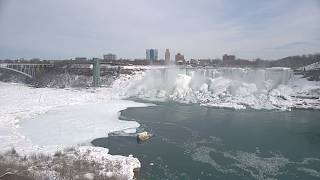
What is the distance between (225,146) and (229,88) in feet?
81.4

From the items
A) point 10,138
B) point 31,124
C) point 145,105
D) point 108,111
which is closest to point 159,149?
point 10,138

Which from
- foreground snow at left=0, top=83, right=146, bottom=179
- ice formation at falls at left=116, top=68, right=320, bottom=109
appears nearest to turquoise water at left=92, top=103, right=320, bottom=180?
foreground snow at left=0, top=83, right=146, bottom=179

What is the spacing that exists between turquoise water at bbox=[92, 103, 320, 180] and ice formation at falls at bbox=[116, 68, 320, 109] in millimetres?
7360

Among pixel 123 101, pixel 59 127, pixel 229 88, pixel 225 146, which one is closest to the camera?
pixel 225 146

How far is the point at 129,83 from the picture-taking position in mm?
50406

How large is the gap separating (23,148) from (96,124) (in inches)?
283

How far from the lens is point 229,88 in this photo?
1665 inches

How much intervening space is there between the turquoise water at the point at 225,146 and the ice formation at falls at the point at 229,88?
7360 mm

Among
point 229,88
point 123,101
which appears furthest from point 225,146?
point 229,88

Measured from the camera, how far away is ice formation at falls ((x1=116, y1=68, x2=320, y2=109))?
119 ft

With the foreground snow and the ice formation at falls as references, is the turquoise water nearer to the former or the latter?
the foreground snow

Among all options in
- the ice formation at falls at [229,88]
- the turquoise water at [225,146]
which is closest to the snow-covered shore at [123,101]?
the ice formation at falls at [229,88]

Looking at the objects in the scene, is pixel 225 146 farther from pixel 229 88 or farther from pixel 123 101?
pixel 229 88

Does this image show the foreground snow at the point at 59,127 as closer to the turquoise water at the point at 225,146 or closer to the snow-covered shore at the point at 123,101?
the snow-covered shore at the point at 123,101
